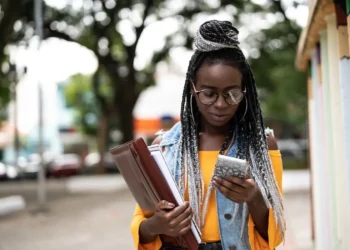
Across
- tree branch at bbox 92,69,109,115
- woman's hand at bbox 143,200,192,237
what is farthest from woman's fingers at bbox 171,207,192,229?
tree branch at bbox 92,69,109,115

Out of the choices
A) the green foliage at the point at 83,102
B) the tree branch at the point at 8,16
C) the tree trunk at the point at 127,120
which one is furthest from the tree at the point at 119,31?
the green foliage at the point at 83,102

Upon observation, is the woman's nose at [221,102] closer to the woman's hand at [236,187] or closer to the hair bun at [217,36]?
the hair bun at [217,36]

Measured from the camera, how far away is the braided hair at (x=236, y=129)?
5.84 ft

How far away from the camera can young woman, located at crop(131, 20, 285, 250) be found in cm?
177

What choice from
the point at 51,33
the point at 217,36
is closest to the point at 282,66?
the point at 51,33

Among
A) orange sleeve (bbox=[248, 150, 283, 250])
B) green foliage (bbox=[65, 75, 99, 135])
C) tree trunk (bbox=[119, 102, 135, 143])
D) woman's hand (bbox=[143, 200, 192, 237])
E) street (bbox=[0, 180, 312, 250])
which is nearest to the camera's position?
woman's hand (bbox=[143, 200, 192, 237])

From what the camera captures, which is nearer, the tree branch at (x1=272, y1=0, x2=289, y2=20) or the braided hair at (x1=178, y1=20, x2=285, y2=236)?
the braided hair at (x1=178, y1=20, x2=285, y2=236)

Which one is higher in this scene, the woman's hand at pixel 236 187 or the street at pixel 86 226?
the woman's hand at pixel 236 187

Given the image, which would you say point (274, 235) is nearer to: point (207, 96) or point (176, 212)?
point (176, 212)

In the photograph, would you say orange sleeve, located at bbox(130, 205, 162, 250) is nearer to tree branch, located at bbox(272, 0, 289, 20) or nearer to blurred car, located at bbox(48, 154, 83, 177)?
tree branch, located at bbox(272, 0, 289, 20)

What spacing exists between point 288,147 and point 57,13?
2225 cm

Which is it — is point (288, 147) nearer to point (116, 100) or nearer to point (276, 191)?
point (116, 100)

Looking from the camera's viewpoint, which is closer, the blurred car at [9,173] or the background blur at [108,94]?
the background blur at [108,94]

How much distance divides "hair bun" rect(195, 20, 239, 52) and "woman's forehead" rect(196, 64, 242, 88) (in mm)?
68
